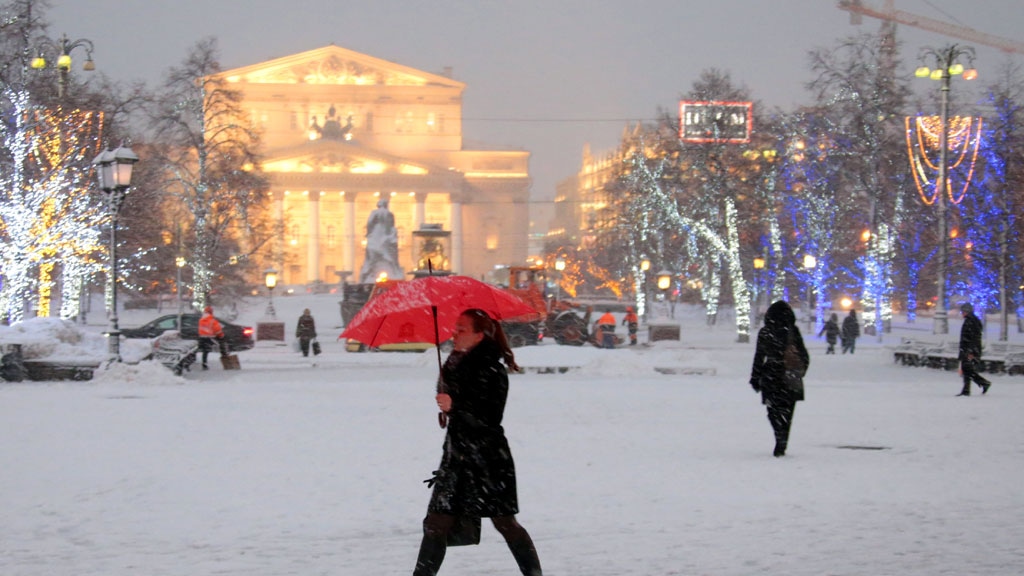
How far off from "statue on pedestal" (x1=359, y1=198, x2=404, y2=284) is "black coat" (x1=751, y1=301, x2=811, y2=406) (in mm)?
48101

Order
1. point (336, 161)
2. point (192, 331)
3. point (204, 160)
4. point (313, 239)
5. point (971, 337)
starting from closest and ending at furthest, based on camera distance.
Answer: point (971, 337), point (192, 331), point (204, 160), point (336, 161), point (313, 239)

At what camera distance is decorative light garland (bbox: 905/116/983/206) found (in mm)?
36250

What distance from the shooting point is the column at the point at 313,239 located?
342 feet

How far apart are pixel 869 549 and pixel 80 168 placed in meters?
30.5

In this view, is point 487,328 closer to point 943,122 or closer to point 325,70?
point 943,122

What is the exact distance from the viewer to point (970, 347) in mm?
17734

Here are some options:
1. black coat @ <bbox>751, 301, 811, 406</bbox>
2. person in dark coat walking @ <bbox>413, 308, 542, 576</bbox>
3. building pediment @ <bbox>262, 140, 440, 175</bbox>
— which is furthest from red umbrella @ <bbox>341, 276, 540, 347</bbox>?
building pediment @ <bbox>262, 140, 440, 175</bbox>

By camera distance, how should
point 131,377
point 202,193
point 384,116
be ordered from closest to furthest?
point 131,377
point 202,193
point 384,116

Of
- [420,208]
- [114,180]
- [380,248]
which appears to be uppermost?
[420,208]

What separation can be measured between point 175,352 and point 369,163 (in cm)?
8193

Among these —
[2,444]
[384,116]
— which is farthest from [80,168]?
[384,116]

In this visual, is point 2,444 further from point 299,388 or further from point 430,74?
point 430,74

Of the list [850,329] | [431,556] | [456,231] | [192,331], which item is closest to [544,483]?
[431,556]

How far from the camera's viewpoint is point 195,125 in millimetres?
45875
